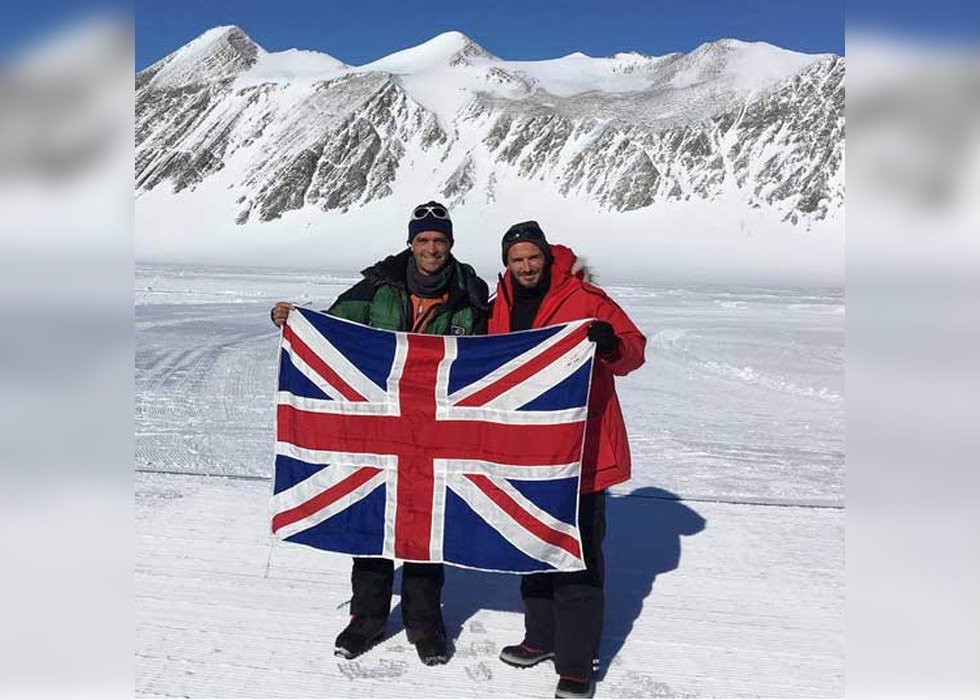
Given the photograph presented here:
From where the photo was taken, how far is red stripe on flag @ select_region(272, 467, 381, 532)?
2949 mm

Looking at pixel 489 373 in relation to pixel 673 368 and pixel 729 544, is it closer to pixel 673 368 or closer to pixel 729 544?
pixel 729 544

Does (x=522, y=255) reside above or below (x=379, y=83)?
below

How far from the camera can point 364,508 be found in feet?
9.65

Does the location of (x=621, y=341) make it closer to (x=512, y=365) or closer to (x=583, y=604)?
(x=512, y=365)

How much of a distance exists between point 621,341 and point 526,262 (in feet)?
1.31

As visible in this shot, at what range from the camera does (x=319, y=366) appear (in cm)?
299

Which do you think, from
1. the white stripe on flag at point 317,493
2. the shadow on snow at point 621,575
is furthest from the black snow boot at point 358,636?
the white stripe on flag at point 317,493

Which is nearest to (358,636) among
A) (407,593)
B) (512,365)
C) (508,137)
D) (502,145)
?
(407,593)

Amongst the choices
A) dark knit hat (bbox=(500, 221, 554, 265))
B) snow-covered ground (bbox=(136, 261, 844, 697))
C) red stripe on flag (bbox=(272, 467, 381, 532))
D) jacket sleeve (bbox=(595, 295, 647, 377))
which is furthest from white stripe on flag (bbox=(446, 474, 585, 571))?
dark knit hat (bbox=(500, 221, 554, 265))

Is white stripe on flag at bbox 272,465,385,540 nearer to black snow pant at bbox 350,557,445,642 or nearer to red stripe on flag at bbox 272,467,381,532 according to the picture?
red stripe on flag at bbox 272,467,381,532

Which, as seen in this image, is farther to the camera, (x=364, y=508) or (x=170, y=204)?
(x=170, y=204)
